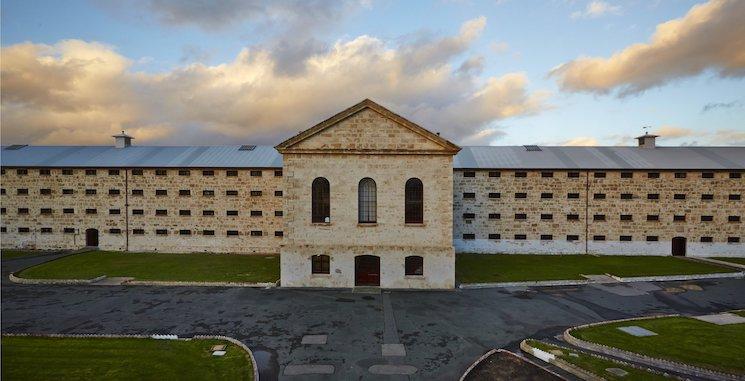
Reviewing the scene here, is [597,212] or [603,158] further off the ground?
[603,158]

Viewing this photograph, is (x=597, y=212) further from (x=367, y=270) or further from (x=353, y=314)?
(x=353, y=314)

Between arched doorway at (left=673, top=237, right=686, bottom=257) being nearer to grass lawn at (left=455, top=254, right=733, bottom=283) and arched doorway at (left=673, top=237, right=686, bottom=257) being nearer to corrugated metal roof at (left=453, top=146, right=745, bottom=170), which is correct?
grass lawn at (left=455, top=254, right=733, bottom=283)

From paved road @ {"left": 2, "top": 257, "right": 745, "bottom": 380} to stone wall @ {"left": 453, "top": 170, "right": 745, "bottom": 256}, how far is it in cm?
924

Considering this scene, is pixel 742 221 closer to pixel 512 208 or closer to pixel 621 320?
pixel 512 208

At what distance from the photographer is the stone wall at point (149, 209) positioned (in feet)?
118

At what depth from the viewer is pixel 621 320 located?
1877cm

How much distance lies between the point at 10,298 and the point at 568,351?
99.5 ft

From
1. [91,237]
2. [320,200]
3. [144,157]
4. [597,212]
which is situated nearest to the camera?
[320,200]

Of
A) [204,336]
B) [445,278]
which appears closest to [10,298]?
[204,336]

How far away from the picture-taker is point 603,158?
1468 inches

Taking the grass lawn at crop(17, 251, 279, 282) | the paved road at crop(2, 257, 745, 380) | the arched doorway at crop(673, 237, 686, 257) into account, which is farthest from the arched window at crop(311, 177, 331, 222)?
the arched doorway at crop(673, 237, 686, 257)

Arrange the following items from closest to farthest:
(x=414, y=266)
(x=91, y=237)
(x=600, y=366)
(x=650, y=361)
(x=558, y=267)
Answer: (x=600, y=366), (x=650, y=361), (x=414, y=266), (x=558, y=267), (x=91, y=237)

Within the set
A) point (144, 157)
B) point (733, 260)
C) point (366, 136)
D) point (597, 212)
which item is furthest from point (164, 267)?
point (733, 260)

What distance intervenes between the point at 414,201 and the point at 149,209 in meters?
26.9
